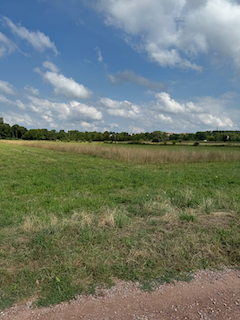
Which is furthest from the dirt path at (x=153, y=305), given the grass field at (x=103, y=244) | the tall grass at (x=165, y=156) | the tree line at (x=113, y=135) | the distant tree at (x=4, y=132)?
the distant tree at (x=4, y=132)

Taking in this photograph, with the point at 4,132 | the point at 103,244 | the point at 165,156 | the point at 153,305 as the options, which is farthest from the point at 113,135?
the point at 153,305

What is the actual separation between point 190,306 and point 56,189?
21.7 ft

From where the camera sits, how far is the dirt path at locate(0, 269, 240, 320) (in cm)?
253

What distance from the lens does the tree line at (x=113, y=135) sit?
76525 millimetres

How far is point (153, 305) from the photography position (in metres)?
2.69

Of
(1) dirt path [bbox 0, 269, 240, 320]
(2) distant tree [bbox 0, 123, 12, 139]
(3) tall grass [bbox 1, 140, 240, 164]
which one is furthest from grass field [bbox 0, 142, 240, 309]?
(2) distant tree [bbox 0, 123, 12, 139]

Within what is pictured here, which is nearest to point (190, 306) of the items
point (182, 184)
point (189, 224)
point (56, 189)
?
point (189, 224)

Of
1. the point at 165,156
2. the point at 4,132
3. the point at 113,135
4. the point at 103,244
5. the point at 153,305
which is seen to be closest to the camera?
the point at 153,305

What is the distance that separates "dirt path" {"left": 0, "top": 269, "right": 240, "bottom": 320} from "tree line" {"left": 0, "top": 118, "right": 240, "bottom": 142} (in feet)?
241

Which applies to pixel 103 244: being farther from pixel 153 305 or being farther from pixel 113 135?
pixel 113 135

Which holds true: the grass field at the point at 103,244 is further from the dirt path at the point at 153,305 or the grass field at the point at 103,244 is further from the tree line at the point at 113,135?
the tree line at the point at 113,135

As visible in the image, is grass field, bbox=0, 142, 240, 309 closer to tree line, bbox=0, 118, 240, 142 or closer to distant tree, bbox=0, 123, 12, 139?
tree line, bbox=0, 118, 240, 142

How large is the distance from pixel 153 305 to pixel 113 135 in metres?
93.2

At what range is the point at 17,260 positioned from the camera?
351 centimetres
